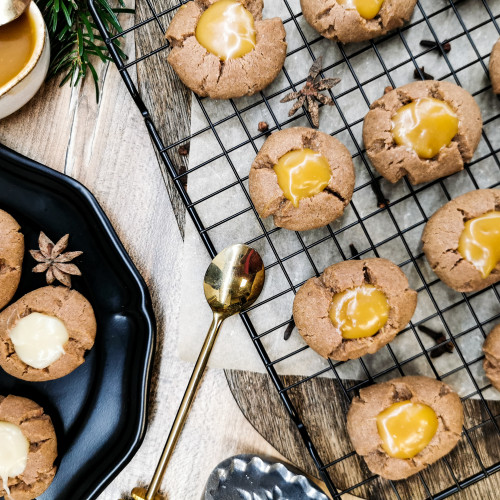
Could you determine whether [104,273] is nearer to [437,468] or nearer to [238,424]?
[238,424]

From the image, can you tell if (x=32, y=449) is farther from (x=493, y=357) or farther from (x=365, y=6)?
(x=365, y=6)

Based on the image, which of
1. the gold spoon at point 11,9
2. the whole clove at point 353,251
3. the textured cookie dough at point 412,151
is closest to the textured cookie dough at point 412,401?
the whole clove at point 353,251

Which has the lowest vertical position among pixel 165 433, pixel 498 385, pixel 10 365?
pixel 498 385

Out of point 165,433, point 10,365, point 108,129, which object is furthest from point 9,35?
point 165,433

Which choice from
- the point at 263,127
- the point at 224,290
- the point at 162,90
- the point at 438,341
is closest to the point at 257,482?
the point at 224,290

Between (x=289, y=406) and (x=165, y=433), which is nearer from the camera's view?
(x=289, y=406)

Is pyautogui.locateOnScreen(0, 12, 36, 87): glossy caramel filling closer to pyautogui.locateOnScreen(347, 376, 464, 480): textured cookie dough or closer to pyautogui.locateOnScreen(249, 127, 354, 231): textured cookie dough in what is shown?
pyautogui.locateOnScreen(249, 127, 354, 231): textured cookie dough
